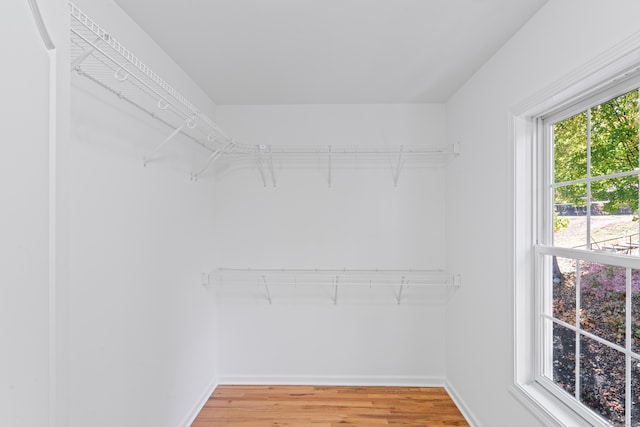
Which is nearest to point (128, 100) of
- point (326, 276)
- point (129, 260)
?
point (129, 260)

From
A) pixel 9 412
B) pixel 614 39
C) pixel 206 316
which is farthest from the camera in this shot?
pixel 206 316

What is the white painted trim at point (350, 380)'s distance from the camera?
2.87 metres

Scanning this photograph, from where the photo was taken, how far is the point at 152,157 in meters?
1.85

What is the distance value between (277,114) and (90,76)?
1739 millimetres

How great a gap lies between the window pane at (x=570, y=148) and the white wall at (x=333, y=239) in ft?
3.93

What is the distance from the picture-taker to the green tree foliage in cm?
132

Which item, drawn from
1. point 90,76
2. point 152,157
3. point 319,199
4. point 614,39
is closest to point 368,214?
point 319,199

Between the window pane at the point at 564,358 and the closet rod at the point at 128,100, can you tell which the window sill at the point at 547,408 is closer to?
the window pane at the point at 564,358

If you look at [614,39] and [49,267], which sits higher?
[614,39]

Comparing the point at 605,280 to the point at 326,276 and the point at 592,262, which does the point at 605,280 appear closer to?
the point at 592,262

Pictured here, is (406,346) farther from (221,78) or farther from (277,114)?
(221,78)

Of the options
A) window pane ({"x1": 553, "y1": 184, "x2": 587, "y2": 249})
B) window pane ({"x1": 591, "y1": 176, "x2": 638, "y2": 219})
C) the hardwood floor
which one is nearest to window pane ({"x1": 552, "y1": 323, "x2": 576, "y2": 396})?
window pane ({"x1": 553, "y1": 184, "x2": 587, "y2": 249})

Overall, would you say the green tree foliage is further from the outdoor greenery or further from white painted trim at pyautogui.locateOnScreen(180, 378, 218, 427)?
white painted trim at pyautogui.locateOnScreen(180, 378, 218, 427)

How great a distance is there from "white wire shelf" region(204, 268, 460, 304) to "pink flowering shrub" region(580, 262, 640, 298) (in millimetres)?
1360
